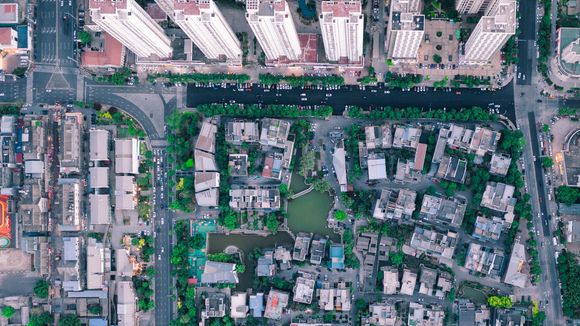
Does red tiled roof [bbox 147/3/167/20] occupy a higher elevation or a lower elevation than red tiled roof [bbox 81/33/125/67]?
higher

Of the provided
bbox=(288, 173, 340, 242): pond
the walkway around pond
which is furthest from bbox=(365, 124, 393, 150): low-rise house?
the walkway around pond

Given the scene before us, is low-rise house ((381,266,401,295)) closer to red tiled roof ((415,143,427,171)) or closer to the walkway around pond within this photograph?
red tiled roof ((415,143,427,171))

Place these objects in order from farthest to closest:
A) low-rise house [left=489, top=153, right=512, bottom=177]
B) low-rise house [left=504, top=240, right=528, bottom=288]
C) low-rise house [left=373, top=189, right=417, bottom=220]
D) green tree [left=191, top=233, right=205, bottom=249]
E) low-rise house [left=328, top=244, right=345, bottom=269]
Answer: green tree [left=191, top=233, right=205, bottom=249]
low-rise house [left=328, top=244, right=345, bottom=269]
low-rise house [left=373, top=189, right=417, bottom=220]
low-rise house [left=489, top=153, right=512, bottom=177]
low-rise house [left=504, top=240, right=528, bottom=288]

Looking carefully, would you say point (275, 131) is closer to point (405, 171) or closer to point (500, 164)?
point (405, 171)

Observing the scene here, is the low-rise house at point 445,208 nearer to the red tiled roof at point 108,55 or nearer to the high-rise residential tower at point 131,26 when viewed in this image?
the high-rise residential tower at point 131,26

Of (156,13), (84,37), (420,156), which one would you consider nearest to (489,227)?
(420,156)

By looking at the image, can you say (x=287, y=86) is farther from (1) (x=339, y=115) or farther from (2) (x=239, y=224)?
(2) (x=239, y=224)

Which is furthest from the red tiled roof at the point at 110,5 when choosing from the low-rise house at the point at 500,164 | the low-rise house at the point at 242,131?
the low-rise house at the point at 500,164
